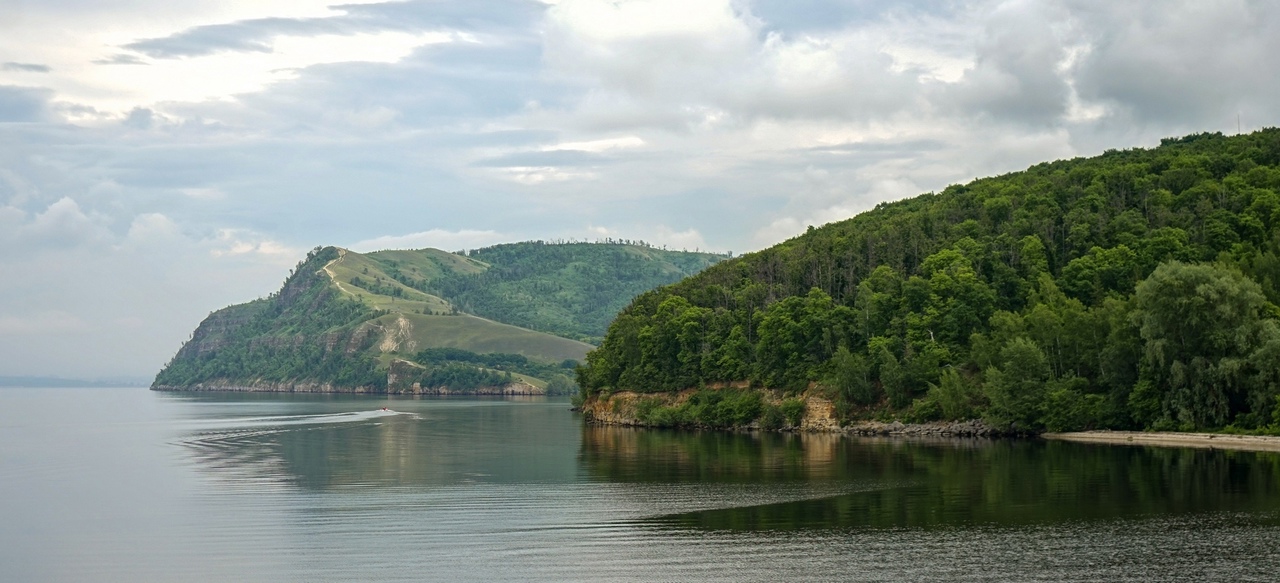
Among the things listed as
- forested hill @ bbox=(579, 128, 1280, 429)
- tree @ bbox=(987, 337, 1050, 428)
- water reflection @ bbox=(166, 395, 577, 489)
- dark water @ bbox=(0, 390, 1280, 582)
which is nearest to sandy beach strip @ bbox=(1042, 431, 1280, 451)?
forested hill @ bbox=(579, 128, 1280, 429)

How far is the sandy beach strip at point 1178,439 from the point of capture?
100 meters

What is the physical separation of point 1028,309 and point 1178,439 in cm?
3928


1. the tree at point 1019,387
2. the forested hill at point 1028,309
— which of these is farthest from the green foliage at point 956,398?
the tree at point 1019,387

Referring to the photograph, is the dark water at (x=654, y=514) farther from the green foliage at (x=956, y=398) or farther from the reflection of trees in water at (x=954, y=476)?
the green foliage at (x=956, y=398)

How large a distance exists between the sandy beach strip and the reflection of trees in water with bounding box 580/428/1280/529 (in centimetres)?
480

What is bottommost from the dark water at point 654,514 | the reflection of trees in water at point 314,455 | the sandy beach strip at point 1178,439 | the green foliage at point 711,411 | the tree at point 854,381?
the dark water at point 654,514

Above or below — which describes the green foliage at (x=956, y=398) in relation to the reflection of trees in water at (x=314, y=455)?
above

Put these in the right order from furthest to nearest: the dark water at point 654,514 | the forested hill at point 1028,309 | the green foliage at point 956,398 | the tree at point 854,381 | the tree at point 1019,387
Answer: the tree at point 854,381
the green foliage at point 956,398
the tree at point 1019,387
the forested hill at point 1028,309
the dark water at point 654,514

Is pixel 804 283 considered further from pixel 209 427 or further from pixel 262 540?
pixel 262 540

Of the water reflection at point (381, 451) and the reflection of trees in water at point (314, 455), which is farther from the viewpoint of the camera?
the reflection of trees in water at point (314, 455)

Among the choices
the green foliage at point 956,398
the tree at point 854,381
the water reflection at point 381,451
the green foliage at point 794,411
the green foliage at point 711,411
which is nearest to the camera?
the water reflection at point 381,451

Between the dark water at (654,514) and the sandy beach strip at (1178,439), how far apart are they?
6355mm

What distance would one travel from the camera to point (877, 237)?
17938cm

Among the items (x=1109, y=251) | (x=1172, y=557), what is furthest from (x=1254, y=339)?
(x=1172, y=557)
